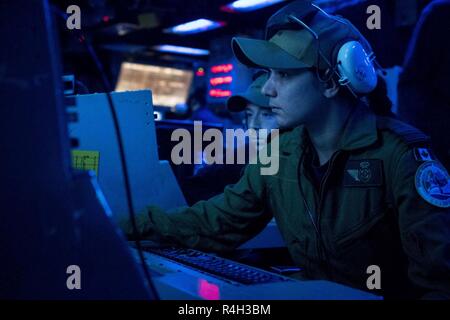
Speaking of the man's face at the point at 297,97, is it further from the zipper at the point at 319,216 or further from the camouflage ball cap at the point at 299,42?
the zipper at the point at 319,216

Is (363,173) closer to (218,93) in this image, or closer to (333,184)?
(333,184)

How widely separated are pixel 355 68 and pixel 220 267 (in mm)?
651

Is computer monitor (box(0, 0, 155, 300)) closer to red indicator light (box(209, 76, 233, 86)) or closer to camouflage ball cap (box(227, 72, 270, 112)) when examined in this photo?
camouflage ball cap (box(227, 72, 270, 112))

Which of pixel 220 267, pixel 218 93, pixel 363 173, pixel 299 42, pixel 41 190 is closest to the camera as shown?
pixel 41 190

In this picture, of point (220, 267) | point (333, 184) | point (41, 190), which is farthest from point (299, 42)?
point (41, 190)

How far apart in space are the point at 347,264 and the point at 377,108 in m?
0.47

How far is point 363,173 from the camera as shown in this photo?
1331 mm

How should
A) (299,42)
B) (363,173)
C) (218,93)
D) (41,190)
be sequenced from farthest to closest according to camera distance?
(218,93)
(299,42)
(363,173)
(41,190)

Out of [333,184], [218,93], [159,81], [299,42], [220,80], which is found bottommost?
[333,184]

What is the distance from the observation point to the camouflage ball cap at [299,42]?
56.8 inches

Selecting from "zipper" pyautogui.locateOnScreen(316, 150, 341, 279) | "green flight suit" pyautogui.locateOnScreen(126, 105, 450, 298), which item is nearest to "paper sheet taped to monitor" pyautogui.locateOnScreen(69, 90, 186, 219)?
"green flight suit" pyautogui.locateOnScreen(126, 105, 450, 298)

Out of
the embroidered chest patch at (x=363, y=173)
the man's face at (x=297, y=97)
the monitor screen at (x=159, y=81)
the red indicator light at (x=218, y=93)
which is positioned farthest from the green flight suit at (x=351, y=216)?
the monitor screen at (x=159, y=81)

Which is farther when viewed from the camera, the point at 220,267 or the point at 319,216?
the point at 319,216

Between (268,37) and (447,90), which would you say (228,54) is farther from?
(268,37)
